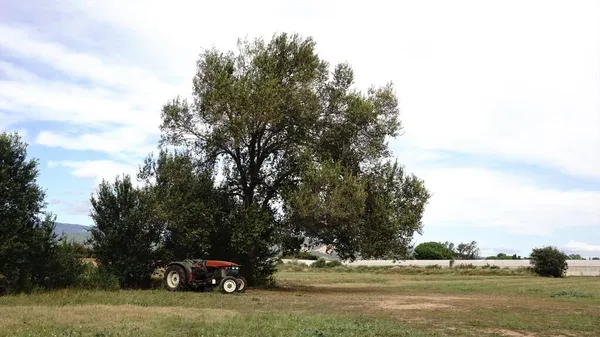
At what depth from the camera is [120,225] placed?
81.5ft

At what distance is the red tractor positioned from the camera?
24.6m

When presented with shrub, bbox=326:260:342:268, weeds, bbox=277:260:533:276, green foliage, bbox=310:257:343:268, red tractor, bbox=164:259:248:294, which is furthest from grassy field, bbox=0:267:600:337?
green foliage, bbox=310:257:343:268

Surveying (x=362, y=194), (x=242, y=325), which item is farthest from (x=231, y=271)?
(x=242, y=325)

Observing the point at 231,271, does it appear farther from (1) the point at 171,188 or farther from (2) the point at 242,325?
(2) the point at 242,325

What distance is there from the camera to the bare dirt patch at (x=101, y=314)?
1303 cm

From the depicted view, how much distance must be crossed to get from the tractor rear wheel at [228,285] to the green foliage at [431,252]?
75.2 m

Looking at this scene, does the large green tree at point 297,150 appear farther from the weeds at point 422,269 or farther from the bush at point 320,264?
the bush at point 320,264

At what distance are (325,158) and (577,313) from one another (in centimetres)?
1314

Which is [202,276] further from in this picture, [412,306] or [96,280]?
[412,306]

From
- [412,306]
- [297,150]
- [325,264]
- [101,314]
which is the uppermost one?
[297,150]

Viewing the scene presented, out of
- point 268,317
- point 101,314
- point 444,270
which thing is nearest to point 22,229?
point 101,314

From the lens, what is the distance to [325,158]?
28031 millimetres

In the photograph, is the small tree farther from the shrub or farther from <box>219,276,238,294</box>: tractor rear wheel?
<box>219,276,238,294</box>: tractor rear wheel

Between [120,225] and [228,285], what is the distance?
5.31 m
